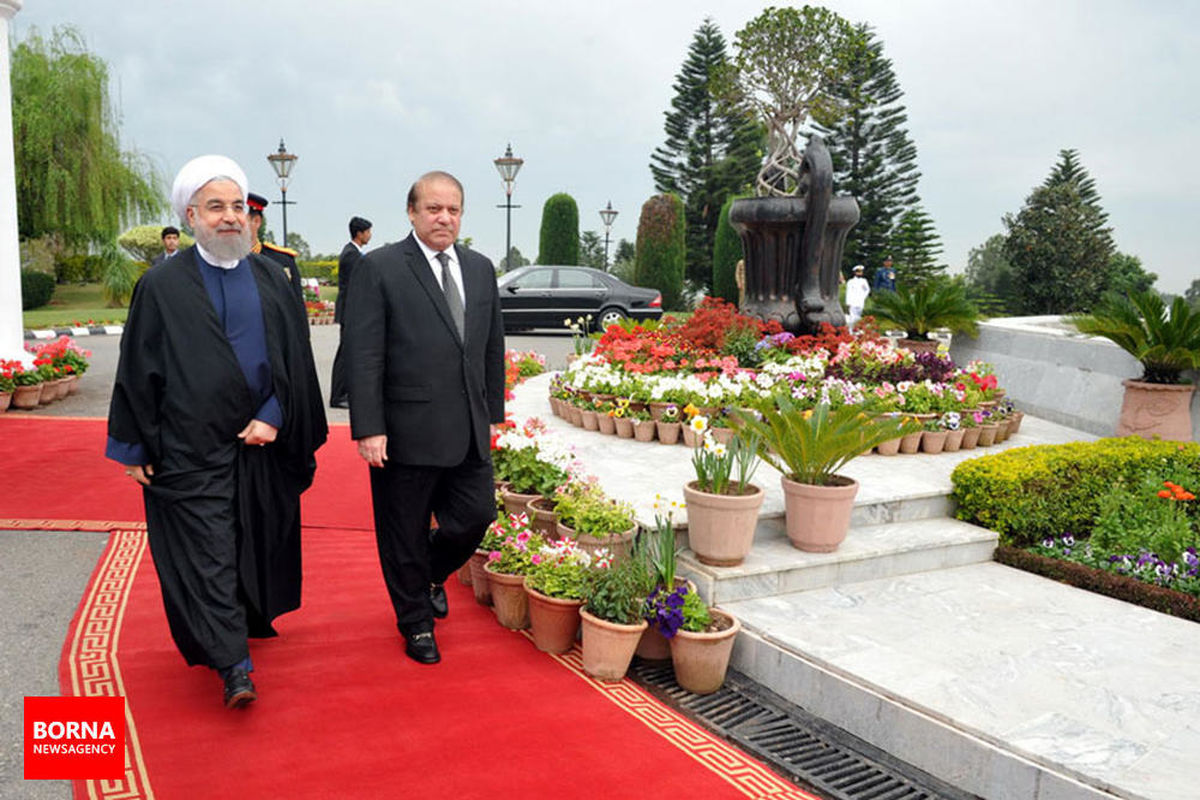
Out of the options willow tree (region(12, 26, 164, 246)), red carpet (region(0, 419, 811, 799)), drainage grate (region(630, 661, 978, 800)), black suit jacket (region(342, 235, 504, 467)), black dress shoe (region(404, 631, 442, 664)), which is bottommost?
drainage grate (region(630, 661, 978, 800))

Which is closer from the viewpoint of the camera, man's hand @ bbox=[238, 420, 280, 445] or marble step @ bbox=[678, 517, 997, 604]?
man's hand @ bbox=[238, 420, 280, 445]

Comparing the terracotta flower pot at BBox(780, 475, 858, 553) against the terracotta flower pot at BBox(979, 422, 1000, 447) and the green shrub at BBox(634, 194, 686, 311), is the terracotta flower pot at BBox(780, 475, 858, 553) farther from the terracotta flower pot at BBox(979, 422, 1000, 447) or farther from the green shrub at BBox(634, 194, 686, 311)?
the green shrub at BBox(634, 194, 686, 311)

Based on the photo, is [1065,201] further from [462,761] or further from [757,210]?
[462,761]

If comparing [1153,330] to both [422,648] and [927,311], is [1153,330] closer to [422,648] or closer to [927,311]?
[927,311]

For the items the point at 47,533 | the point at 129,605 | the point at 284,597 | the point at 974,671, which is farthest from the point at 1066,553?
the point at 47,533

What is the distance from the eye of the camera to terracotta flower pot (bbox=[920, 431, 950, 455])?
241 inches

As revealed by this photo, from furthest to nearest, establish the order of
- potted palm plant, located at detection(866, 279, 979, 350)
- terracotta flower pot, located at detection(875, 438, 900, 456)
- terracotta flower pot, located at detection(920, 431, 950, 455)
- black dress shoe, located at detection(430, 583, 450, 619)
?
potted palm plant, located at detection(866, 279, 979, 350), terracotta flower pot, located at detection(920, 431, 950, 455), terracotta flower pot, located at detection(875, 438, 900, 456), black dress shoe, located at detection(430, 583, 450, 619)

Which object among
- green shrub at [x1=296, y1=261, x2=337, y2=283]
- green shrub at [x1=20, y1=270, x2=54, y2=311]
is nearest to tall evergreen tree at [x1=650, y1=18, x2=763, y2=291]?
green shrub at [x1=296, y1=261, x2=337, y2=283]

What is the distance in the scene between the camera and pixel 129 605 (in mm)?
3668

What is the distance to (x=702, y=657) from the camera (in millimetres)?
3248

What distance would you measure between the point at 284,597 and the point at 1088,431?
6746mm

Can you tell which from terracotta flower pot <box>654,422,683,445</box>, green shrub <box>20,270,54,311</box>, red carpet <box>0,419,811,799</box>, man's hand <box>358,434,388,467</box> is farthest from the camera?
green shrub <box>20,270,54,311</box>

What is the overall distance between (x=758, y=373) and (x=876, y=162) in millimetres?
27394

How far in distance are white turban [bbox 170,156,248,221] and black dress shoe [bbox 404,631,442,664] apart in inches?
66.8
